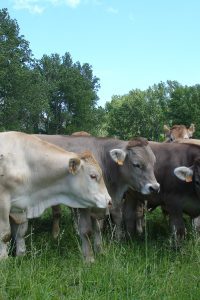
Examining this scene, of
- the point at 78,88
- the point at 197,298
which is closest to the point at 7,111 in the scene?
the point at 78,88

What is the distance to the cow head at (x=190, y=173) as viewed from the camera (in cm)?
846

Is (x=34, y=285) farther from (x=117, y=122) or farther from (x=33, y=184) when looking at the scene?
(x=117, y=122)

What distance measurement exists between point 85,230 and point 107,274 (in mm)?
1668

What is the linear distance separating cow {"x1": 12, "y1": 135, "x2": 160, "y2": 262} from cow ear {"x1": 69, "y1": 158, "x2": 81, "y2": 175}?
83 cm

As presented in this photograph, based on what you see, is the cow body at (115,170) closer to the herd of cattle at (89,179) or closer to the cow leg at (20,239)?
the herd of cattle at (89,179)

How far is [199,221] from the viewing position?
33.2ft

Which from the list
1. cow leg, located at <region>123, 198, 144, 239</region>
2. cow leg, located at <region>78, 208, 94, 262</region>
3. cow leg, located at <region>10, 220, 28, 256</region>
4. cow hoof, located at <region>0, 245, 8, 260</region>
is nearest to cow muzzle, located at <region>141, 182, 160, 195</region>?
cow leg, located at <region>78, 208, 94, 262</region>

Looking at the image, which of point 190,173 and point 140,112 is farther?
point 140,112

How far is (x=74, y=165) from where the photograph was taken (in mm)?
8055

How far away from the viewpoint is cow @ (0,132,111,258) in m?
8.04

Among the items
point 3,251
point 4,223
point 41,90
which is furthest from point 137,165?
point 41,90

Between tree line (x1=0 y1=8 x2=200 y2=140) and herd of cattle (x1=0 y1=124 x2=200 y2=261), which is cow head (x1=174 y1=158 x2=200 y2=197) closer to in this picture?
herd of cattle (x1=0 y1=124 x2=200 y2=261)

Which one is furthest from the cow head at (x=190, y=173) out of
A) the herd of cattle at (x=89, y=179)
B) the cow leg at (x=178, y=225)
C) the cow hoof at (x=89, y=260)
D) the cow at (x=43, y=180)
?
the cow hoof at (x=89, y=260)

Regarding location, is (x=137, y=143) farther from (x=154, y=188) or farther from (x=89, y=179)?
(x=89, y=179)
